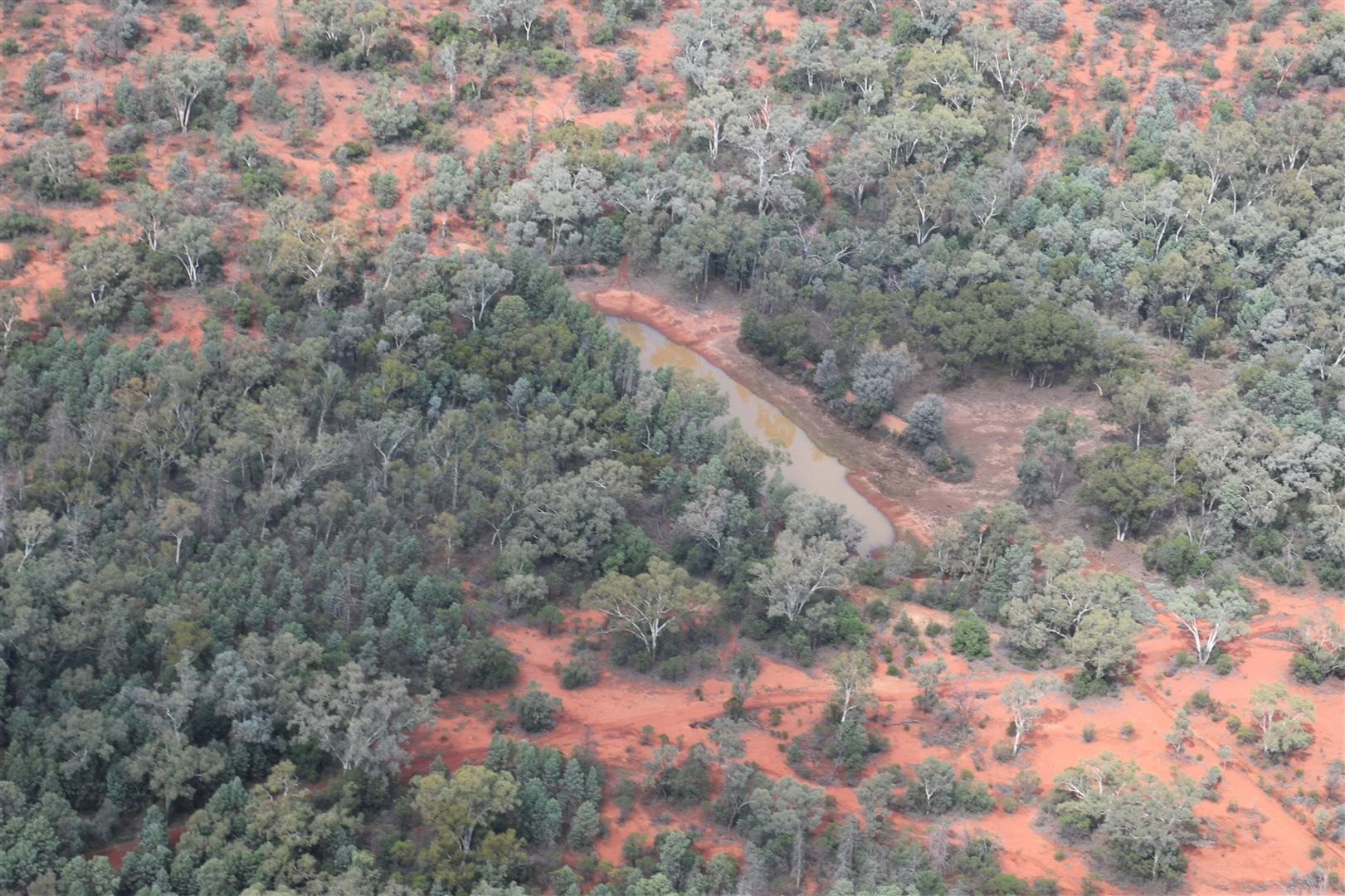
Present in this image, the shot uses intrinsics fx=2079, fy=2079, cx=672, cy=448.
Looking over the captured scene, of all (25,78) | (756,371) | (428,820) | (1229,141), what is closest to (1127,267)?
A: (1229,141)

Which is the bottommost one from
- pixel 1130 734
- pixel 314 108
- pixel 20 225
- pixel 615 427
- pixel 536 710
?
pixel 536 710

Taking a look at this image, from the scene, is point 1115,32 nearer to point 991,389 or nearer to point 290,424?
point 991,389

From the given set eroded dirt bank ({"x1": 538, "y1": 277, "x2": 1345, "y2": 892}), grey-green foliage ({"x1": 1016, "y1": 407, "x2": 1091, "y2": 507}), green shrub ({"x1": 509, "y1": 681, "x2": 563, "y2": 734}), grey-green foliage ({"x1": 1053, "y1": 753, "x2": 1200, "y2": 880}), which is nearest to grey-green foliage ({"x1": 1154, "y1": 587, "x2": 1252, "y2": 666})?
eroded dirt bank ({"x1": 538, "y1": 277, "x2": 1345, "y2": 892})

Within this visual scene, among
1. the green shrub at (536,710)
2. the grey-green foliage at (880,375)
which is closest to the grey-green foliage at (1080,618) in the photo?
the grey-green foliage at (880,375)

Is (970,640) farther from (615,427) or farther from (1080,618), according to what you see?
(615,427)

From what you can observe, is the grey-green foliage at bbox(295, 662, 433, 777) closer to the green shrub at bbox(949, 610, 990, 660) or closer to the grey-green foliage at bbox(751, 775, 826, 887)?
the grey-green foliage at bbox(751, 775, 826, 887)

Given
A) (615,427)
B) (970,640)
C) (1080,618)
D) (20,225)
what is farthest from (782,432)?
(20,225)
